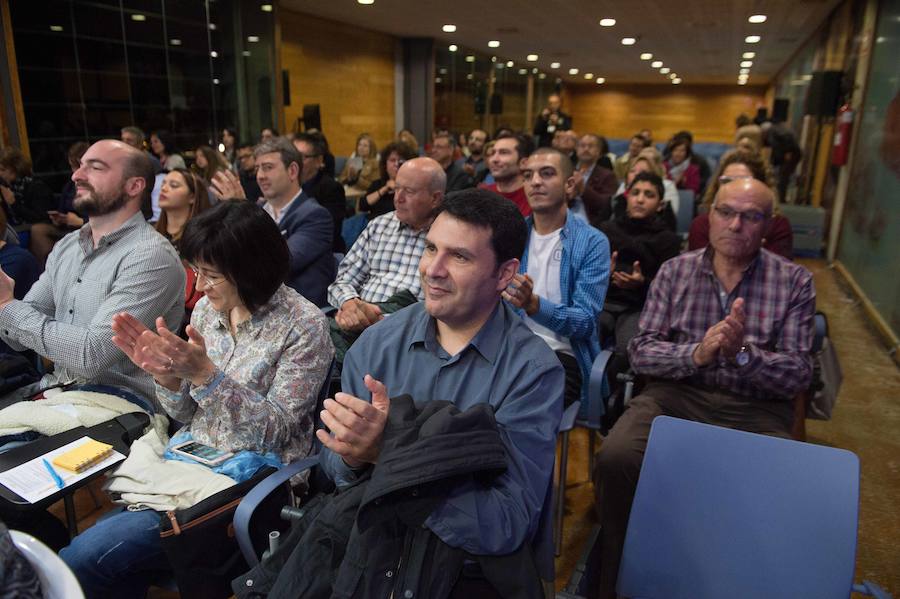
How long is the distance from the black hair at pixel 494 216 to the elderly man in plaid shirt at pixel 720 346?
2.80 feet

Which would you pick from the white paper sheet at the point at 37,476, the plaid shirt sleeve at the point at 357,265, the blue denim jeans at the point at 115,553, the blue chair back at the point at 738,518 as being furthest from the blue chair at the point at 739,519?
the plaid shirt sleeve at the point at 357,265

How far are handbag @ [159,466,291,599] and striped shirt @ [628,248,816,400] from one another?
4.56 feet

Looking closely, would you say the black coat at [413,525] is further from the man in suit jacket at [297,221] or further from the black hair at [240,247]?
the man in suit jacket at [297,221]

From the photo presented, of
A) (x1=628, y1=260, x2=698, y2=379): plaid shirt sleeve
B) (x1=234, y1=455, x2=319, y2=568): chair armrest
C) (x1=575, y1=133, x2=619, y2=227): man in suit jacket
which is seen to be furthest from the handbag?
(x1=575, y1=133, x2=619, y2=227): man in suit jacket

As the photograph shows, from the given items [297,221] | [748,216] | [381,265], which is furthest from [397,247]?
[748,216]

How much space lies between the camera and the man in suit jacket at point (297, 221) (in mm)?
3285

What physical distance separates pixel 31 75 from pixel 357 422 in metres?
6.77

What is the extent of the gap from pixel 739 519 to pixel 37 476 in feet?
5.44

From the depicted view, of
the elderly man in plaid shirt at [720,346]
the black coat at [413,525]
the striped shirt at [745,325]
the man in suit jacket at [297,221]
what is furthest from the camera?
the man in suit jacket at [297,221]

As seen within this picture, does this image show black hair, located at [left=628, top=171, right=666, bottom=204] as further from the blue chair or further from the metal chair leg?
the blue chair

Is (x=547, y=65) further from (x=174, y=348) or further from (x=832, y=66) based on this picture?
(x=174, y=348)

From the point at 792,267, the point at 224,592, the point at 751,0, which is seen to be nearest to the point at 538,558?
the point at 224,592

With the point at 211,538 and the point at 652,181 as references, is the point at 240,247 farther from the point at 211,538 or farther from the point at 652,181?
the point at 652,181

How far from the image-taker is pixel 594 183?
6.01m
